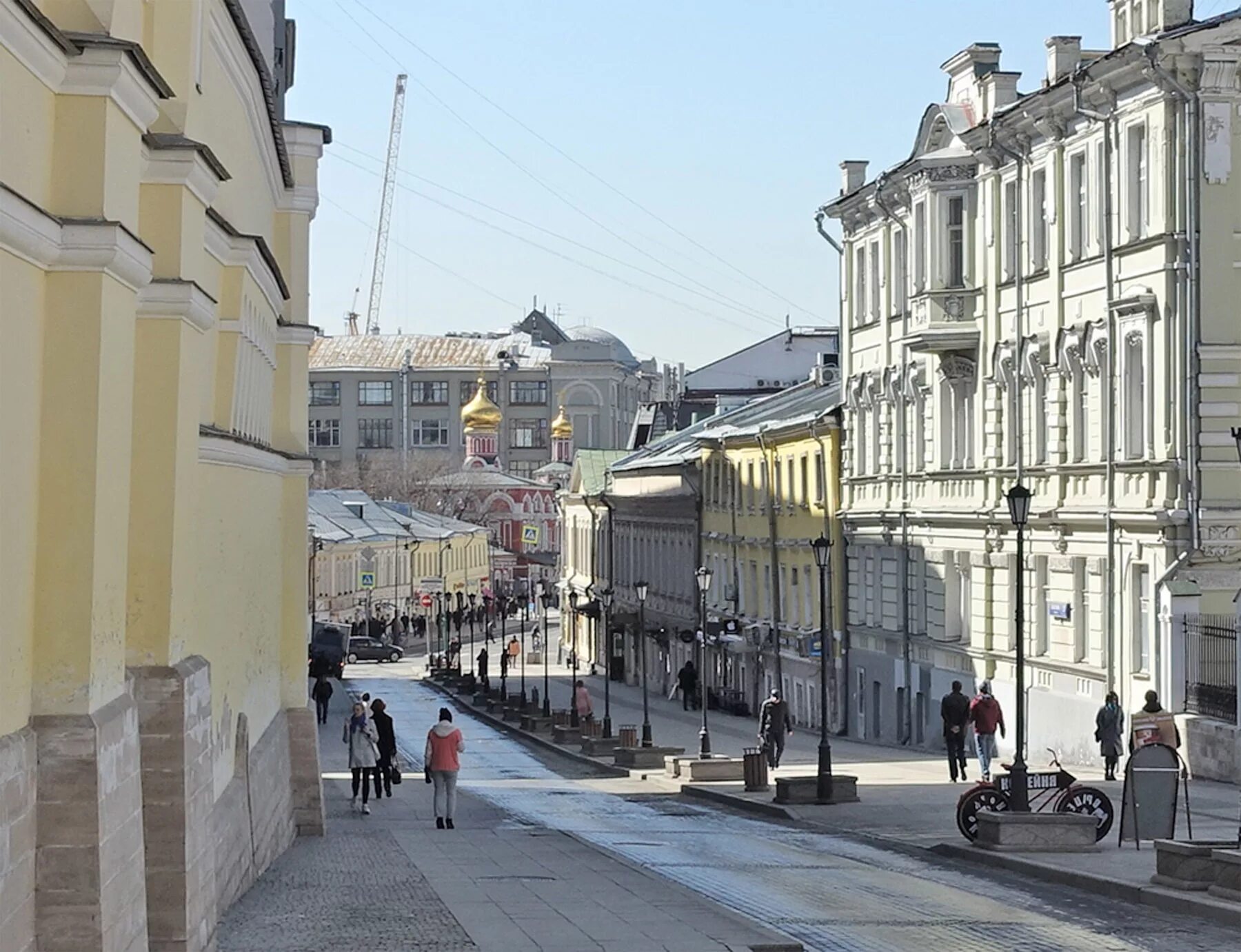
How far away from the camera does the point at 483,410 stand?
17738 cm

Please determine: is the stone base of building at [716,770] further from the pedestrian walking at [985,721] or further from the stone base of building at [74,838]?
the stone base of building at [74,838]

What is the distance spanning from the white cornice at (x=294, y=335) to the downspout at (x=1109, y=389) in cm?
1335

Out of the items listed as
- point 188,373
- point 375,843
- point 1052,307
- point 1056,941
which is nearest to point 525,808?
point 375,843

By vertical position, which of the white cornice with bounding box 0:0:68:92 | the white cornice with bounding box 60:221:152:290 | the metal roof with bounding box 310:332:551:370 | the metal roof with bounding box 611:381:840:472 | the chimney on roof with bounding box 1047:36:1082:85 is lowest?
the white cornice with bounding box 60:221:152:290

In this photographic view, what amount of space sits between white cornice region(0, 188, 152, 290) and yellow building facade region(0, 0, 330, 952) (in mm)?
16

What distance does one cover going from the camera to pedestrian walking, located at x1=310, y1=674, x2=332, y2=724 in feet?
168

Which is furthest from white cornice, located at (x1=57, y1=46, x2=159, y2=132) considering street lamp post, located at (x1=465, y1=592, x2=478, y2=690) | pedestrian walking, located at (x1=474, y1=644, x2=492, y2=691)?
street lamp post, located at (x1=465, y1=592, x2=478, y2=690)

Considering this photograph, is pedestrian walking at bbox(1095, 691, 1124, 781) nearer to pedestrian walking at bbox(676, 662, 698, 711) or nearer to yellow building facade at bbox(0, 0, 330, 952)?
yellow building facade at bbox(0, 0, 330, 952)

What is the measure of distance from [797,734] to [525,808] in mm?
19496

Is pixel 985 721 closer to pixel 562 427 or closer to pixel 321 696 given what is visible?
pixel 321 696

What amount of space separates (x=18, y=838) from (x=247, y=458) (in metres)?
10.5

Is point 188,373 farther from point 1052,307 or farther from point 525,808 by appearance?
point 1052,307

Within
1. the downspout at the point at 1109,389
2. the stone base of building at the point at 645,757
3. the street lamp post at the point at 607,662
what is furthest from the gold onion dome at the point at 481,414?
the downspout at the point at 1109,389

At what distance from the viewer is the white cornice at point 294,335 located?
88.8 ft
